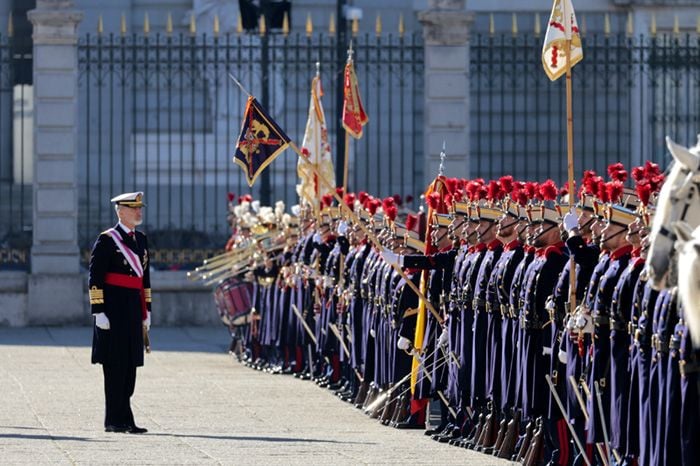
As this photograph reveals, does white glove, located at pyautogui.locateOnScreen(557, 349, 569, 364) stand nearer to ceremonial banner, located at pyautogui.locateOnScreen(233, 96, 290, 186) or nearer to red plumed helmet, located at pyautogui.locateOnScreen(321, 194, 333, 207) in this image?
ceremonial banner, located at pyautogui.locateOnScreen(233, 96, 290, 186)

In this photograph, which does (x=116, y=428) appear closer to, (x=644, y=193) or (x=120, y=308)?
(x=120, y=308)

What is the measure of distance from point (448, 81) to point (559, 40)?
11267 millimetres

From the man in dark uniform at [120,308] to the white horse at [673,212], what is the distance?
6489 mm

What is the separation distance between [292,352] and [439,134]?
568cm

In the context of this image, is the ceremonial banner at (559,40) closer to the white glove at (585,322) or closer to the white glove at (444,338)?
the white glove at (444,338)

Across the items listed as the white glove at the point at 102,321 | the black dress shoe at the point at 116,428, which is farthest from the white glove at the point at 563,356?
the white glove at the point at 102,321

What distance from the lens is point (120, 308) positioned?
531 inches

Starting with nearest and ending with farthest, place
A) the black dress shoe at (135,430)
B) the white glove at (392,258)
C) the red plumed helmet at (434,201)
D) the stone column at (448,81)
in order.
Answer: the black dress shoe at (135,430) → the white glove at (392,258) → the red plumed helmet at (434,201) → the stone column at (448,81)

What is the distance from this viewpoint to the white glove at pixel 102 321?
13.3m

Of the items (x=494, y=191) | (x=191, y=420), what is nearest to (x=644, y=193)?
(x=494, y=191)

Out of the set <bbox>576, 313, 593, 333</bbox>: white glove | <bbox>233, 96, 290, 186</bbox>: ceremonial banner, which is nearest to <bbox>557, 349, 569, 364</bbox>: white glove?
<bbox>576, 313, 593, 333</bbox>: white glove

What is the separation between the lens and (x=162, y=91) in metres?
27.3

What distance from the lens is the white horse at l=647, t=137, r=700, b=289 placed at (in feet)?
23.7

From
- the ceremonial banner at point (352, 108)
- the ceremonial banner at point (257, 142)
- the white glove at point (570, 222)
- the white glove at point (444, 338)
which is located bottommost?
the white glove at point (444, 338)
